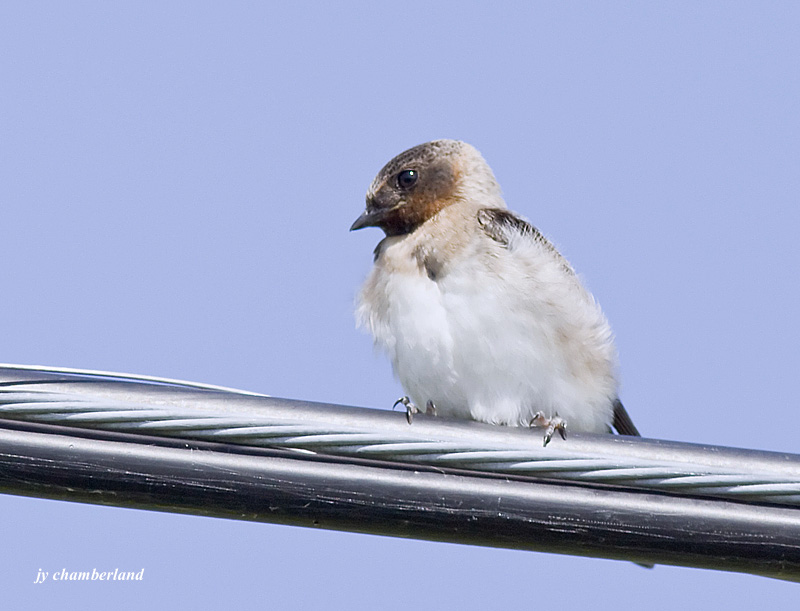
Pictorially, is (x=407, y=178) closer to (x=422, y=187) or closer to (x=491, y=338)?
(x=422, y=187)

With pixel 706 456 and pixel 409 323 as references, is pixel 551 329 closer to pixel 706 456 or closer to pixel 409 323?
pixel 409 323

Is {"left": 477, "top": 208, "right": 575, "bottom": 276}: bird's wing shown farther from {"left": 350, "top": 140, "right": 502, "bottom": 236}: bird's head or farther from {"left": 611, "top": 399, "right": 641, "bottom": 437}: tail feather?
{"left": 611, "top": 399, "right": 641, "bottom": 437}: tail feather

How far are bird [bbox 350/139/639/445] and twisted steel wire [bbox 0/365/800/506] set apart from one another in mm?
2254

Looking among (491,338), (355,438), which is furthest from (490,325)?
(355,438)

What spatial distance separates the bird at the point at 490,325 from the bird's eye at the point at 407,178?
44 centimetres

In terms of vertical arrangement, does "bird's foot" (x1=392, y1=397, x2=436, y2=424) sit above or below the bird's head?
below

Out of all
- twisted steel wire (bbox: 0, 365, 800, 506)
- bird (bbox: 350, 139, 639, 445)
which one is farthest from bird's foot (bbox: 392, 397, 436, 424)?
twisted steel wire (bbox: 0, 365, 800, 506)

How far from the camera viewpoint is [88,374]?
3.74 m

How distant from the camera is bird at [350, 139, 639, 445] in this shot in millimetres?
5789

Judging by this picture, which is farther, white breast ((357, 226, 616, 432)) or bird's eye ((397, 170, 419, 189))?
bird's eye ((397, 170, 419, 189))

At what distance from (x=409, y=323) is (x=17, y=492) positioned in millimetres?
2773

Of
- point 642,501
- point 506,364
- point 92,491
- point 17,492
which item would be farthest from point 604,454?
point 506,364

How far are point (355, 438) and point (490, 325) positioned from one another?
2.46 m

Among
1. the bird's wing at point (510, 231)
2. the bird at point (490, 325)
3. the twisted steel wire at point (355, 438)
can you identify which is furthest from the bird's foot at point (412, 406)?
the twisted steel wire at point (355, 438)
